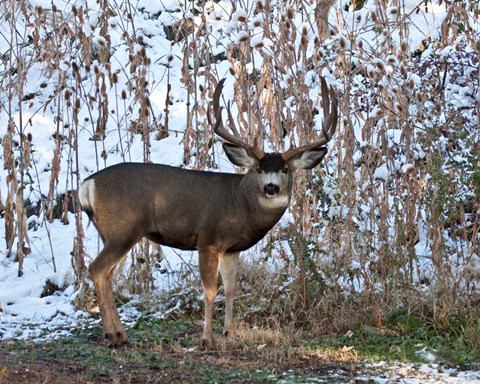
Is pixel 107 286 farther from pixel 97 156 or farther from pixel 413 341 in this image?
pixel 97 156

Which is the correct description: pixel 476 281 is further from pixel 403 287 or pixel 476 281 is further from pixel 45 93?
pixel 45 93

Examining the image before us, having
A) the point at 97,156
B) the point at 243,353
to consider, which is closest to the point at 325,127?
the point at 243,353

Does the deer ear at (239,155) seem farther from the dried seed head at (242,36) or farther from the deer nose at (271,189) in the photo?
the dried seed head at (242,36)

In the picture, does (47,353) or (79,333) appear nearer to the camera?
(47,353)

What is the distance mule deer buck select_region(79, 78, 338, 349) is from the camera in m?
8.28

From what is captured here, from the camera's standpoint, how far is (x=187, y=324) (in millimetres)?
9109

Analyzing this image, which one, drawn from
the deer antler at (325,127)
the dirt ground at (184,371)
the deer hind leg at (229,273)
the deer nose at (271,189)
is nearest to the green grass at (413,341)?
the dirt ground at (184,371)

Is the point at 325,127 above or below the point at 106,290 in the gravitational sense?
above

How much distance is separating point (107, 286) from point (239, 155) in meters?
1.49

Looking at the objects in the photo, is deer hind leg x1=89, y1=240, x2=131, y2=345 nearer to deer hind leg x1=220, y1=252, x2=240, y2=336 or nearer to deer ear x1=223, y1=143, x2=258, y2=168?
deer hind leg x1=220, y1=252, x2=240, y2=336

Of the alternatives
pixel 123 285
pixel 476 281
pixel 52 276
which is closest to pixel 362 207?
pixel 476 281

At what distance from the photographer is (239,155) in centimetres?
850

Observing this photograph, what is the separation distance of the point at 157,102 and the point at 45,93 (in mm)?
1584

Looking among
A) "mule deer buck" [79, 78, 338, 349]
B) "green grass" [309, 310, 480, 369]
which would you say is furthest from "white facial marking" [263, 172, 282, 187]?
"green grass" [309, 310, 480, 369]
